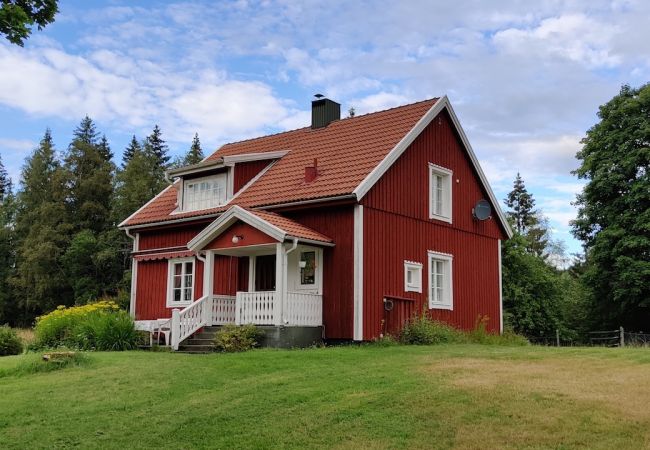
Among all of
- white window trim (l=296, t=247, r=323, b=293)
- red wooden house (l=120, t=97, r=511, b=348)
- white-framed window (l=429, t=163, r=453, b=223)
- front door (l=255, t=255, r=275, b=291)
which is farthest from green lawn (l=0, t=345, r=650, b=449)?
white-framed window (l=429, t=163, r=453, b=223)

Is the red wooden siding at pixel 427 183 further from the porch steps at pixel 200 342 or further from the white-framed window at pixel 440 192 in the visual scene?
the porch steps at pixel 200 342

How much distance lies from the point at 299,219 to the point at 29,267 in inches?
1478

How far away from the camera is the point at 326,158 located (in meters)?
21.3

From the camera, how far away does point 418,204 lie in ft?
68.7

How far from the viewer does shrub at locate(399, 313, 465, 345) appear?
18500 mm

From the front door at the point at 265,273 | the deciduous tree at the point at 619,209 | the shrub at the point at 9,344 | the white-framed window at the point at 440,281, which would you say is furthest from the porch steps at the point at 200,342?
the deciduous tree at the point at 619,209

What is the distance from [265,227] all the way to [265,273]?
3.00 meters

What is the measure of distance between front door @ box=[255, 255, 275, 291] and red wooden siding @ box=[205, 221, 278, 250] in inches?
67.5

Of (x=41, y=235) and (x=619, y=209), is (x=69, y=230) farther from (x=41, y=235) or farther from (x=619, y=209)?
(x=619, y=209)

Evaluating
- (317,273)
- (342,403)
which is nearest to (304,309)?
(317,273)

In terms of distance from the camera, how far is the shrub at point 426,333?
728 inches

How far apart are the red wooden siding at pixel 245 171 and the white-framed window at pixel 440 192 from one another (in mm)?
5572

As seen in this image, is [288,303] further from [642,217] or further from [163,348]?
[642,217]

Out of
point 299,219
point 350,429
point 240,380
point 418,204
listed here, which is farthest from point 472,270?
point 350,429
